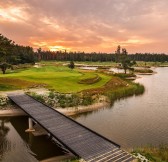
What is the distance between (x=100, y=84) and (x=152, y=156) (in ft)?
155

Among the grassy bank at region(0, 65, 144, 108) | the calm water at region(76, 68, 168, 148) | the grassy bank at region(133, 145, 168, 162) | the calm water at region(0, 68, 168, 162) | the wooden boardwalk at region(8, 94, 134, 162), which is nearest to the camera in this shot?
the wooden boardwalk at region(8, 94, 134, 162)

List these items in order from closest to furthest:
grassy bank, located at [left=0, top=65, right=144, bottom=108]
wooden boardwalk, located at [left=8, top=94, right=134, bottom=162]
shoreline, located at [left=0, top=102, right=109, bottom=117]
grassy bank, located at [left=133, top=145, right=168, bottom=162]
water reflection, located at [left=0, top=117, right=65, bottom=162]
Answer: wooden boardwalk, located at [left=8, top=94, right=134, bottom=162] < grassy bank, located at [left=133, top=145, right=168, bottom=162] < water reflection, located at [left=0, top=117, right=65, bottom=162] < shoreline, located at [left=0, top=102, right=109, bottom=117] < grassy bank, located at [left=0, top=65, right=144, bottom=108]

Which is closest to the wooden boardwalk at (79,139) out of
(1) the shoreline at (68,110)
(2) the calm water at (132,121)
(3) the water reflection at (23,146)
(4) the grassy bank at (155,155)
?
(4) the grassy bank at (155,155)

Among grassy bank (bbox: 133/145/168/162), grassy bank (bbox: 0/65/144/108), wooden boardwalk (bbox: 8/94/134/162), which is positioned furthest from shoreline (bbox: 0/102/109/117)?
grassy bank (bbox: 133/145/168/162)

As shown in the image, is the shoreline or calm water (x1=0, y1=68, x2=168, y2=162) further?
the shoreline

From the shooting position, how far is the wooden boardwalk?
22909 mm

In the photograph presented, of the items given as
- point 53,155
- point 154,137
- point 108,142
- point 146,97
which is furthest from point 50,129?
point 146,97

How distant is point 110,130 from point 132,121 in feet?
21.3

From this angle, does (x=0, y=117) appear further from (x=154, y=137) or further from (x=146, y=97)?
(x=146, y=97)

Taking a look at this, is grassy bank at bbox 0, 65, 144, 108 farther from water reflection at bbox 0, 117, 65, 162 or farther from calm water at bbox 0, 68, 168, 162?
water reflection at bbox 0, 117, 65, 162

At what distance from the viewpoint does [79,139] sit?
26.6 m

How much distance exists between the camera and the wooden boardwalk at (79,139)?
2291 cm

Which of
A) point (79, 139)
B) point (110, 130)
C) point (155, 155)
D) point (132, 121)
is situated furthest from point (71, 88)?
point (155, 155)

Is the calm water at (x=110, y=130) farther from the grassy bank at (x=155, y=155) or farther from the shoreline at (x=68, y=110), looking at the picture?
the grassy bank at (x=155, y=155)
